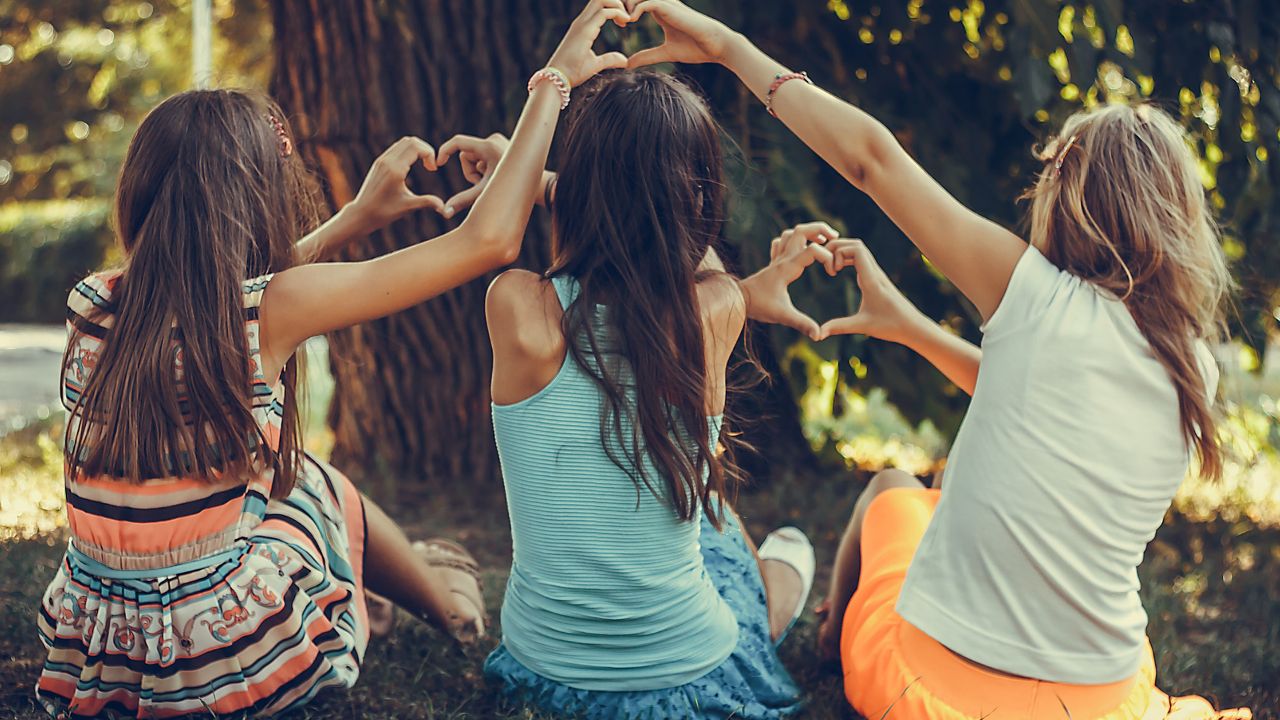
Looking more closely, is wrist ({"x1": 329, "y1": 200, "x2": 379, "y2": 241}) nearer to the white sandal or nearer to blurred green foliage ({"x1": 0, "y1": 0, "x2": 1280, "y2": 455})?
blurred green foliage ({"x1": 0, "y1": 0, "x2": 1280, "y2": 455})

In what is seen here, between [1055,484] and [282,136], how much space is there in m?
1.55

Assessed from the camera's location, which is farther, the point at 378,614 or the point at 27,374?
the point at 27,374

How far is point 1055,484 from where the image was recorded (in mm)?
1959

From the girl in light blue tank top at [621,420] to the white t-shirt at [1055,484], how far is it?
1.45 ft

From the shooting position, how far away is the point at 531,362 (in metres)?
2.06

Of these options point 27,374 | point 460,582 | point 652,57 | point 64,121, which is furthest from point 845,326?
point 64,121

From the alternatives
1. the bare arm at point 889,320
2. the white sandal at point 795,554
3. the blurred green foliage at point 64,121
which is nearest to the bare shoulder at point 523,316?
the bare arm at point 889,320

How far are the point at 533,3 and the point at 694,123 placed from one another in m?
1.76

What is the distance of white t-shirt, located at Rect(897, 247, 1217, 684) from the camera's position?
194cm

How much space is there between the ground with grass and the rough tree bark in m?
0.20

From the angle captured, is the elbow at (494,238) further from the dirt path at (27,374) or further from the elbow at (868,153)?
the dirt path at (27,374)

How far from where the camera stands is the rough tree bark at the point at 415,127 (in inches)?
145

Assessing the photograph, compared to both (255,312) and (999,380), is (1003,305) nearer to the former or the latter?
(999,380)

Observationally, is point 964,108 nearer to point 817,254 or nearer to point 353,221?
point 817,254
